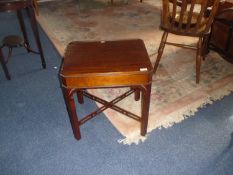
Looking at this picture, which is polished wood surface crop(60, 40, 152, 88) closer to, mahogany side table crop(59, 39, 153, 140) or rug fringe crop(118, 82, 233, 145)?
mahogany side table crop(59, 39, 153, 140)

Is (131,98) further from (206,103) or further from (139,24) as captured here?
(139,24)

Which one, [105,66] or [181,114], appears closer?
[105,66]

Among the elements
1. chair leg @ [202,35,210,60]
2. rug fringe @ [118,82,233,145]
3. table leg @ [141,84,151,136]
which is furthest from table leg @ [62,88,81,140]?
chair leg @ [202,35,210,60]

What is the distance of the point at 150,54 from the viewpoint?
248cm

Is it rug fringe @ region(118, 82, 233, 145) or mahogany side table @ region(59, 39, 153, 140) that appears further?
rug fringe @ region(118, 82, 233, 145)

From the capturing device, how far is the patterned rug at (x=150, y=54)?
1.70 meters

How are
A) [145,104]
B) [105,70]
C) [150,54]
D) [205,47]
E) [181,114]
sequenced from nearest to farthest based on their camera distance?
[105,70], [145,104], [181,114], [205,47], [150,54]

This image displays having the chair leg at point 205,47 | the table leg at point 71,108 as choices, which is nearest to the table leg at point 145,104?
the table leg at point 71,108

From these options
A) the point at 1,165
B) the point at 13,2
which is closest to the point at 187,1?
the point at 13,2

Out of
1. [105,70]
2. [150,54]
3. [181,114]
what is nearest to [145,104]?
[105,70]

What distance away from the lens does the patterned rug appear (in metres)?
1.70

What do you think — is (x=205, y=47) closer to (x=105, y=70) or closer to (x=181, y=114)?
(x=181, y=114)

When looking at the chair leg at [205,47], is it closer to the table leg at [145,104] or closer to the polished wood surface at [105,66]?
the polished wood surface at [105,66]

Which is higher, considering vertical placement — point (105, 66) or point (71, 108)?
point (105, 66)
